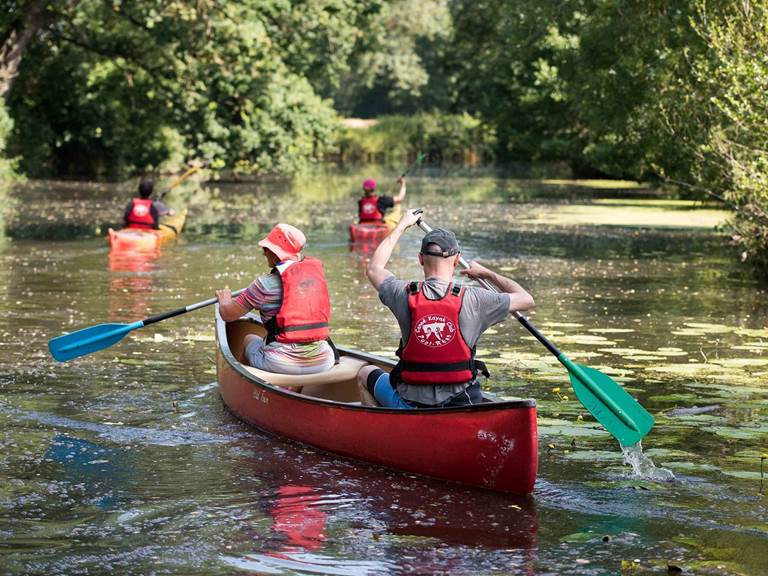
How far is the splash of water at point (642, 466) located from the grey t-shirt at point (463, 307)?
1140mm

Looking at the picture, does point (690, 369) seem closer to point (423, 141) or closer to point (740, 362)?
point (740, 362)

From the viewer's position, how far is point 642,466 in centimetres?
801

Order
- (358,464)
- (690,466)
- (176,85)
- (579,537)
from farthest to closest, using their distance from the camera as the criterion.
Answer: (176,85) → (358,464) → (690,466) → (579,537)

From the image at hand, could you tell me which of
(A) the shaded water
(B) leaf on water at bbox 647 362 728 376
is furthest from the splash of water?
(B) leaf on water at bbox 647 362 728 376

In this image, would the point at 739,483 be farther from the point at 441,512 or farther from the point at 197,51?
the point at 197,51

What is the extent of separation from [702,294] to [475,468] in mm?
10197

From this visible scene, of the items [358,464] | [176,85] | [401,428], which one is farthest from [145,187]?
[176,85]

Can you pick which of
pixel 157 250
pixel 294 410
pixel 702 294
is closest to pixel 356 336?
pixel 294 410

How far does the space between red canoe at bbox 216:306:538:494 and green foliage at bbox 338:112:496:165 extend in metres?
59.5

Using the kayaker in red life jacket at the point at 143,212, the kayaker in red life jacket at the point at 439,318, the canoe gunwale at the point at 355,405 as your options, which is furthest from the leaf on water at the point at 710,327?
the kayaker in red life jacket at the point at 143,212

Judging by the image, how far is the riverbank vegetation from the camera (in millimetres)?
18859

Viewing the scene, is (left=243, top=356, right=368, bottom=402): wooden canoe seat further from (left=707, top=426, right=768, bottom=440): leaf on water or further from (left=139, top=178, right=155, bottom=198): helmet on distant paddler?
(left=139, top=178, right=155, bottom=198): helmet on distant paddler

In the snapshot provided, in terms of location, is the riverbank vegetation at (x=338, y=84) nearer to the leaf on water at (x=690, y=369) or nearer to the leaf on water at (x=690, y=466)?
the leaf on water at (x=690, y=369)

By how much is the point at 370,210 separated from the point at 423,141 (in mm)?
46194
